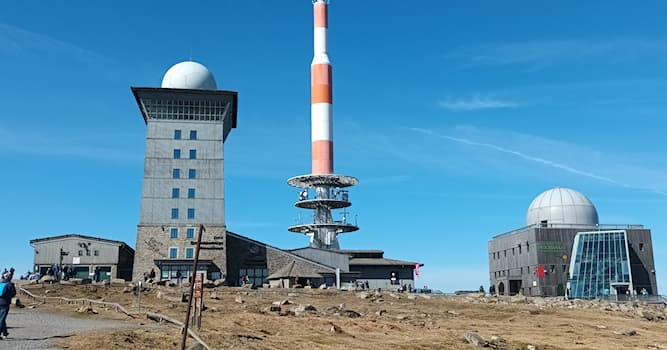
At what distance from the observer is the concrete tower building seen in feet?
199

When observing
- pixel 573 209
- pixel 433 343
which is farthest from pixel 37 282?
pixel 573 209

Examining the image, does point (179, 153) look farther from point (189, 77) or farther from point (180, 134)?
point (189, 77)

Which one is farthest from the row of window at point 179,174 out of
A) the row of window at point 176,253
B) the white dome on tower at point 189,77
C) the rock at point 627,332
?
the rock at point 627,332

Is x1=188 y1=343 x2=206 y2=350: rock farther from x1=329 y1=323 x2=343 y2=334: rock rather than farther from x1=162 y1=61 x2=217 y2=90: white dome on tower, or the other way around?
x1=162 y1=61 x2=217 y2=90: white dome on tower

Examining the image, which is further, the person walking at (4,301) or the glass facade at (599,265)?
the glass facade at (599,265)

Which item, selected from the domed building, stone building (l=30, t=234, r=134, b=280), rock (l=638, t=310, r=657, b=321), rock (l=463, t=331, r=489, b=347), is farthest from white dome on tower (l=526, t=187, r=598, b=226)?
rock (l=463, t=331, r=489, b=347)

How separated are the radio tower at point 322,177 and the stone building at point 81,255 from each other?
20713mm

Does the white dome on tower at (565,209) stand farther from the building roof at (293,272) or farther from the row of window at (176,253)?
the row of window at (176,253)

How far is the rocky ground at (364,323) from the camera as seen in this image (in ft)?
63.8

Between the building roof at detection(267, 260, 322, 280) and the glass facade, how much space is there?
26.8 metres

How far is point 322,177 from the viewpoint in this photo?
69.1 metres

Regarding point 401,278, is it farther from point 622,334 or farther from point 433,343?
point 433,343

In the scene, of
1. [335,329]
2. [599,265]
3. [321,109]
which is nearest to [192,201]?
[321,109]

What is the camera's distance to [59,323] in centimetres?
2283
